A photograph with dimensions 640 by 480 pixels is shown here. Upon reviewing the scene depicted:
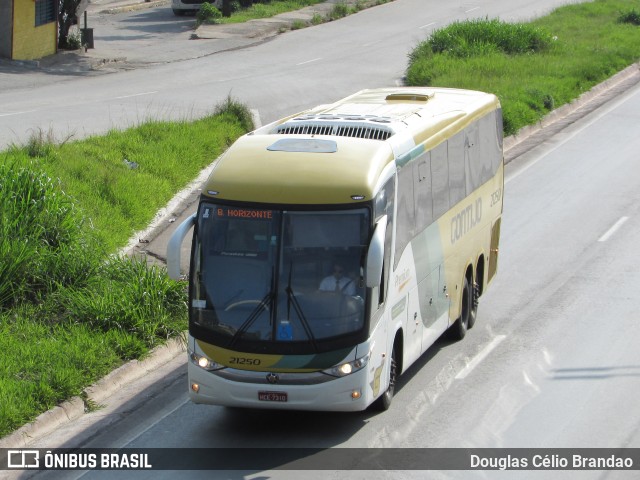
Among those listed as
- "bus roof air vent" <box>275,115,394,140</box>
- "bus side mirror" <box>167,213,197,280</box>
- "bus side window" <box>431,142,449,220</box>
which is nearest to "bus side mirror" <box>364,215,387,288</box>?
"bus side mirror" <box>167,213,197,280</box>

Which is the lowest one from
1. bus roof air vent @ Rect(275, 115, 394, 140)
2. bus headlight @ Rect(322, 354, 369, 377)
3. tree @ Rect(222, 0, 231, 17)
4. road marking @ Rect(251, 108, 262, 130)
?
road marking @ Rect(251, 108, 262, 130)

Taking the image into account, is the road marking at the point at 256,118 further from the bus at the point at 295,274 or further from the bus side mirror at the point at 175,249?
the bus side mirror at the point at 175,249

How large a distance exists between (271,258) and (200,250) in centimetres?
78

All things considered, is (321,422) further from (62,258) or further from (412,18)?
(412,18)

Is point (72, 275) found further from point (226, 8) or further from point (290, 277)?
point (226, 8)

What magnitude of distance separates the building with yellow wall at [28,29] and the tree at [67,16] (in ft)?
1.55

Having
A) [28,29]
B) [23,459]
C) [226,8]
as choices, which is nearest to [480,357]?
[23,459]

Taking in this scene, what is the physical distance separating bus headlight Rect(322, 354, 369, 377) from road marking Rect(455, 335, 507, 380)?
2.77 meters

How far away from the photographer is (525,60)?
3603 cm

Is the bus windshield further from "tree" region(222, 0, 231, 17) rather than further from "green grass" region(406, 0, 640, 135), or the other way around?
"tree" region(222, 0, 231, 17)

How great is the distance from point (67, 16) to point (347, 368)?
104ft

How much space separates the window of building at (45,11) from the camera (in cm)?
3903

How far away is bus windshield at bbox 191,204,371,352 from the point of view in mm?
11516

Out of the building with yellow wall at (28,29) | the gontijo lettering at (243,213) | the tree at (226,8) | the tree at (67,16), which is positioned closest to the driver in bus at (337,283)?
the gontijo lettering at (243,213)
